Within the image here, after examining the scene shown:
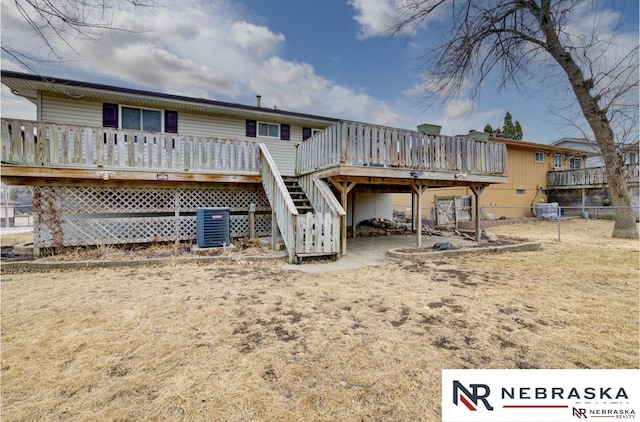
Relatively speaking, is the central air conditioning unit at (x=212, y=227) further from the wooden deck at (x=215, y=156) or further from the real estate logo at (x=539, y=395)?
the real estate logo at (x=539, y=395)

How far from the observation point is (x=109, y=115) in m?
9.70

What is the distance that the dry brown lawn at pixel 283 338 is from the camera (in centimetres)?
215

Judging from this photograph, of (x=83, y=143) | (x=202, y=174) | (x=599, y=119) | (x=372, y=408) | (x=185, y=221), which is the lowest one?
(x=372, y=408)

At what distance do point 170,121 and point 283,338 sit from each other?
1012cm

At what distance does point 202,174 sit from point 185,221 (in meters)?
1.70

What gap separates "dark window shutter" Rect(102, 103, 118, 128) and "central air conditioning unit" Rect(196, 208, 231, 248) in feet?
16.4

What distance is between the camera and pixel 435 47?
9.12 meters

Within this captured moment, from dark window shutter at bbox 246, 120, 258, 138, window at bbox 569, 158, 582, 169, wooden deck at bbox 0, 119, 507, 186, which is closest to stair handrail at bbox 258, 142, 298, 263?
wooden deck at bbox 0, 119, 507, 186

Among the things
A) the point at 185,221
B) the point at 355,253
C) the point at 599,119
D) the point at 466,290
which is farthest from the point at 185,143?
the point at 599,119

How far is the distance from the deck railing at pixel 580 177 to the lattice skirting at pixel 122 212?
74.2 feet

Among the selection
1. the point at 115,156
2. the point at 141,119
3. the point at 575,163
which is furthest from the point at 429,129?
the point at 575,163

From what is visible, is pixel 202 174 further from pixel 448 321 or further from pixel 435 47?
pixel 435 47

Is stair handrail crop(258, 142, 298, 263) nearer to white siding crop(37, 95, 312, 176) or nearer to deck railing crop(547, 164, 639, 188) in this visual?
white siding crop(37, 95, 312, 176)

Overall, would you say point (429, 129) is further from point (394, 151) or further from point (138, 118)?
point (138, 118)
